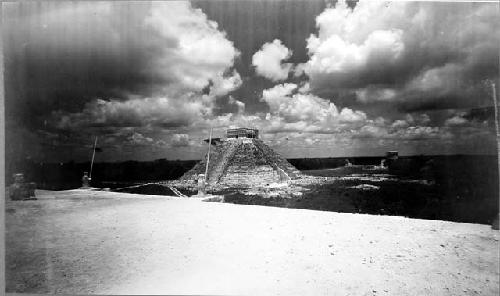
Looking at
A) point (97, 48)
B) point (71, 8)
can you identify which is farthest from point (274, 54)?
point (71, 8)

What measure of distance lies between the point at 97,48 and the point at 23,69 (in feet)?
5.11

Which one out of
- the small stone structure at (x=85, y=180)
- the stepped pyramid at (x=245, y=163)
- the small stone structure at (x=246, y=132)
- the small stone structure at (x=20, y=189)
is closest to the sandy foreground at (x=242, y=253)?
the small stone structure at (x=20, y=189)

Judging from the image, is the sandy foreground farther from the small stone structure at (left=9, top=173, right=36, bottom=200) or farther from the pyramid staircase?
the pyramid staircase

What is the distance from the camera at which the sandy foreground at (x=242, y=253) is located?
3.99 metres

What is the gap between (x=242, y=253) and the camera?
4.60 meters

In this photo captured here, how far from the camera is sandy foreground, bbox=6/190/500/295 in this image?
399 cm

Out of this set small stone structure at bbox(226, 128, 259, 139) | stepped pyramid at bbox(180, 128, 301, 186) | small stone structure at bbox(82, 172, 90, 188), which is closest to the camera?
small stone structure at bbox(226, 128, 259, 139)

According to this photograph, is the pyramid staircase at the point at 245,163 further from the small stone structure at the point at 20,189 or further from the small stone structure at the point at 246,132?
the small stone structure at the point at 20,189

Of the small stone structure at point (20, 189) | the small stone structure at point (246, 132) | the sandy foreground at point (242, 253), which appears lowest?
the sandy foreground at point (242, 253)

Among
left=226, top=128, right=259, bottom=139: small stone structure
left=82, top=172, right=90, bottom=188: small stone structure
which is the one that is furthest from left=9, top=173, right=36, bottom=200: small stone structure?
left=226, top=128, right=259, bottom=139: small stone structure

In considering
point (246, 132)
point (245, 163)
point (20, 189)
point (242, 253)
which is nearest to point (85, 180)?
point (20, 189)

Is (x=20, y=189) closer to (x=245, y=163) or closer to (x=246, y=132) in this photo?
(x=246, y=132)

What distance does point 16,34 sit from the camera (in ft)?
18.9

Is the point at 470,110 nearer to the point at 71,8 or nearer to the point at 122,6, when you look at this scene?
the point at 122,6
